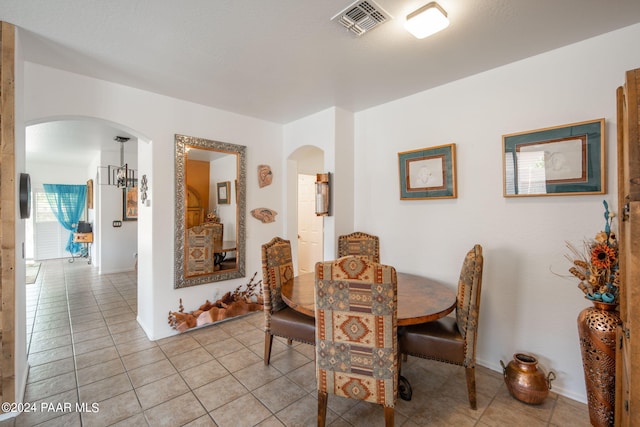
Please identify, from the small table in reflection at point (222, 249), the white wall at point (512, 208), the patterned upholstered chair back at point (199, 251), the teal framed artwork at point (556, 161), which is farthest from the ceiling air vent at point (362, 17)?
the small table in reflection at point (222, 249)

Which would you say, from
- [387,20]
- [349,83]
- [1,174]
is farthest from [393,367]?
[1,174]

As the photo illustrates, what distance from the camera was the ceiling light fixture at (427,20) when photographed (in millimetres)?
1635

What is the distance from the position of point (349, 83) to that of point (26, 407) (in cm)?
357

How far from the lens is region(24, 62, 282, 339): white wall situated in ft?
7.93

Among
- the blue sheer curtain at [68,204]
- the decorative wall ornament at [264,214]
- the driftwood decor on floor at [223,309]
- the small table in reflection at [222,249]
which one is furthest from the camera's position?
the blue sheer curtain at [68,204]

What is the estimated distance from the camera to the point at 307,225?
5.25 metres

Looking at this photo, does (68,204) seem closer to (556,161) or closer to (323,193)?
(323,193)

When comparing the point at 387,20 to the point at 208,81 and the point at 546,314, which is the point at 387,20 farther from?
the point at 546,314

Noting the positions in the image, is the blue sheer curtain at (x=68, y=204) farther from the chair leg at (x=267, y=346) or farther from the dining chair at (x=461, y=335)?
the dining chair at (x=461, y=335)

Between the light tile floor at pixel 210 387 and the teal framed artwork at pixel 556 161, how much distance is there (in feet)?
5.07

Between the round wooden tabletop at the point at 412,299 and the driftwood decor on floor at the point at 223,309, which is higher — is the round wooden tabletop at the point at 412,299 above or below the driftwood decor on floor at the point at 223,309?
above

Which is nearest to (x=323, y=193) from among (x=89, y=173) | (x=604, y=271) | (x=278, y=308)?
(x=278, y=308)

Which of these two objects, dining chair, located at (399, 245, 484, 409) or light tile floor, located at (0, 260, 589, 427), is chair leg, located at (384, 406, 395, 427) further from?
dining chair, located at (399, 245, 484, 409)

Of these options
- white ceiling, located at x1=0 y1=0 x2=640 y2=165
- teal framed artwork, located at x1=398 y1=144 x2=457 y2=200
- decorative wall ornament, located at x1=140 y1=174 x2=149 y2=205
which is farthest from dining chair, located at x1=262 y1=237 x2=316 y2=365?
decorative wall ornament, located at x1=140 y1=174 x2=149 y2=205
